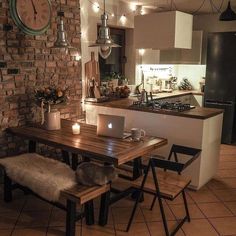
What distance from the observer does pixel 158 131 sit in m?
3.45

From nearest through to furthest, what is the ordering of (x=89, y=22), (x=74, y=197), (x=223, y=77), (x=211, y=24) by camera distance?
(x=74, y=197)
(x=89, y=22)
(x=223, y=77)
(x=211, y=24)

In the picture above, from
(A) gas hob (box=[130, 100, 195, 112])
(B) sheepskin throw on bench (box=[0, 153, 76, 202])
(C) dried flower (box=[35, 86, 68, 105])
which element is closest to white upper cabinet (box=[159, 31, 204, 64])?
(A) gas hob (box=[130, 100, 195, 112])

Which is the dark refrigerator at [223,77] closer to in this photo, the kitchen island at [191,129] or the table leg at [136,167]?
the kitchen island at [191,129]

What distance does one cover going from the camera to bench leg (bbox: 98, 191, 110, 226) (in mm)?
2543

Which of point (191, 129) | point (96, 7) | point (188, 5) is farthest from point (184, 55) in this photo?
point (191, 129)

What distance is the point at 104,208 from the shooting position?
8.43ft

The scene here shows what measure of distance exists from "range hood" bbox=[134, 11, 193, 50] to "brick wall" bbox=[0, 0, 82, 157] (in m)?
1.00

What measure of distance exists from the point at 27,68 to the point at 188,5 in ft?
10.5

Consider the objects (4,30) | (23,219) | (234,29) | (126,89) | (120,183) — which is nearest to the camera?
(23,219)

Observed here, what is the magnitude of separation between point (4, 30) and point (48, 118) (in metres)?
1.05

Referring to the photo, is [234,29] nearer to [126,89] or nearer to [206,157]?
[126,89]

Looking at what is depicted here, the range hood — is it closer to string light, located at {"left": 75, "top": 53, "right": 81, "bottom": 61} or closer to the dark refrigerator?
string light, located at {"left": 75, "top": 53, "right": 81, "bottom": 61}

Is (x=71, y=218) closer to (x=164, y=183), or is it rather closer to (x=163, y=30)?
(x=164, y=183)

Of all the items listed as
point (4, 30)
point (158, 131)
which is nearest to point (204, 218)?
point (158, 131)
